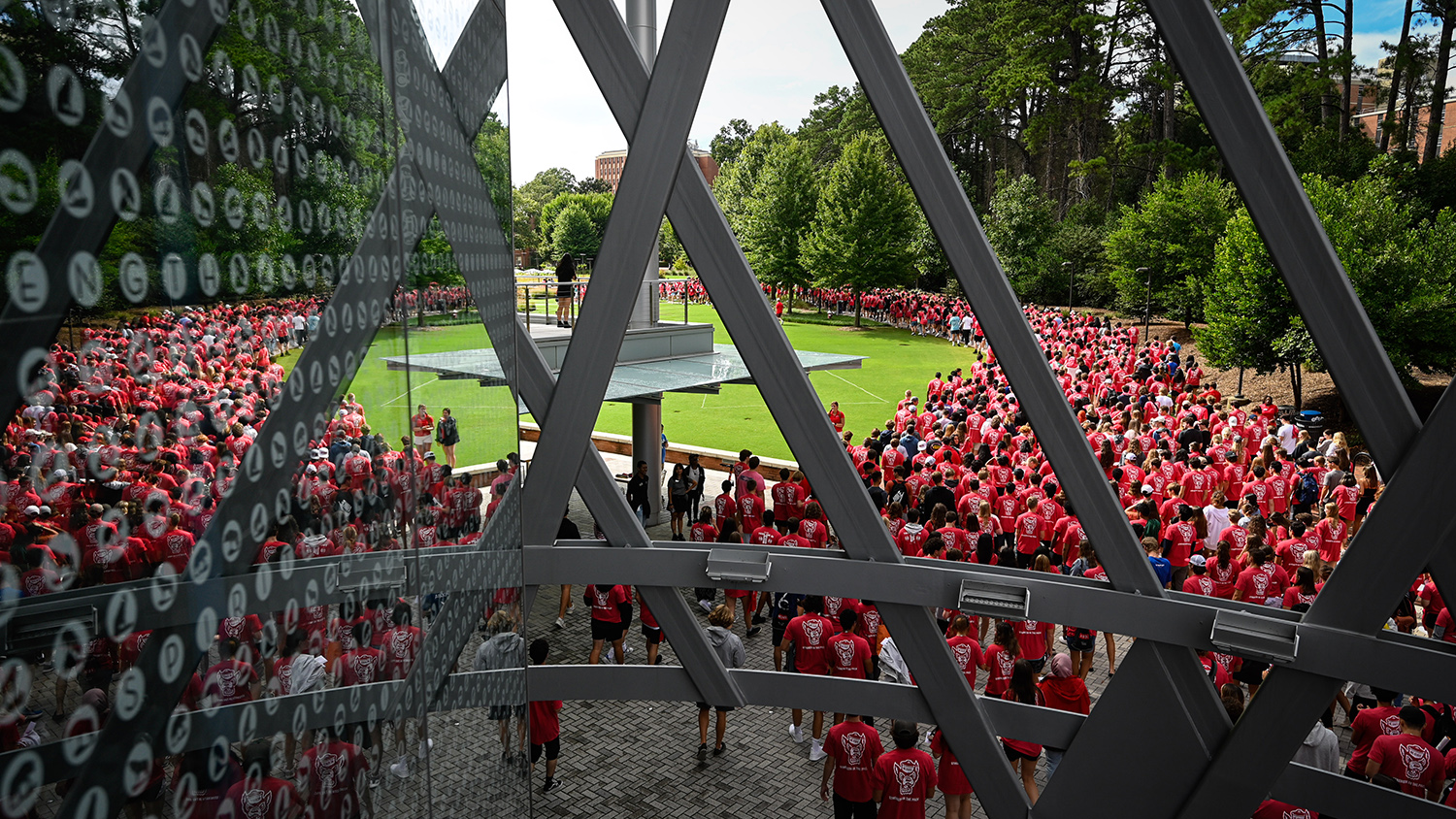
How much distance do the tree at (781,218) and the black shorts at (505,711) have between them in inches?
2051

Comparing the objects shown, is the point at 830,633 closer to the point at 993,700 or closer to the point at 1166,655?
the point at 993,700

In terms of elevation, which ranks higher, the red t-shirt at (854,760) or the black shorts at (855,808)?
the red t-shirt at (854,760)

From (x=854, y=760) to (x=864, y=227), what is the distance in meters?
43.2

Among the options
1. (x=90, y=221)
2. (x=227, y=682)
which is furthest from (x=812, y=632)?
(x=90, y=221)

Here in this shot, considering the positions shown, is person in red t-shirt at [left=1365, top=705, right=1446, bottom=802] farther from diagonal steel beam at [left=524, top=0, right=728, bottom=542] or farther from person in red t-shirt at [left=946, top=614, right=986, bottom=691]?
diagonal steel beam at [left=524, top=0, right=728, bottom=542]

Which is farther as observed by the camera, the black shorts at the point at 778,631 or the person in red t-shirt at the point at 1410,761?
the black shorts at the point at 778,631

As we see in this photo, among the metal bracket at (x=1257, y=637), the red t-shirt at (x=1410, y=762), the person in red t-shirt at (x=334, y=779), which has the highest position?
the person in red t-shirt at (x=334, y=779)

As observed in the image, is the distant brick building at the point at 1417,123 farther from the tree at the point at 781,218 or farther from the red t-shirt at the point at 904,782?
the red t-shirt at the point at 904,782

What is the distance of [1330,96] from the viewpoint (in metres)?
33.7

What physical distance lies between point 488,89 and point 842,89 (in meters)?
80.2

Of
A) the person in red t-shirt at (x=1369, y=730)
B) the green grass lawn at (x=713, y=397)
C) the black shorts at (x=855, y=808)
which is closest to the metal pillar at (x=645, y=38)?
the green grass lawn at (x=713, y=397)

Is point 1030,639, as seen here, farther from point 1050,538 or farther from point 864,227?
point 864,227

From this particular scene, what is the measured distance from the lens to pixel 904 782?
6.47m

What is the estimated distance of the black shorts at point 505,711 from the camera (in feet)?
7.92
